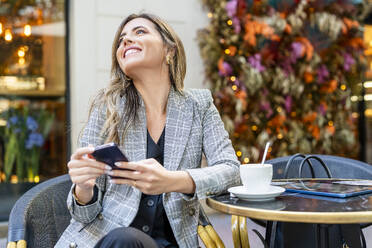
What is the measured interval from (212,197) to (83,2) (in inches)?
105

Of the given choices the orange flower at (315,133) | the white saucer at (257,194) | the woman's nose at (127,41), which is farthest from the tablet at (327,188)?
the orange flower at (315,133)

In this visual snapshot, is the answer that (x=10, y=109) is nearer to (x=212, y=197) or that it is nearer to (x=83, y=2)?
(x=83, y=2)

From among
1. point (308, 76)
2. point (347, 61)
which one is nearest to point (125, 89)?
point (308, 76)

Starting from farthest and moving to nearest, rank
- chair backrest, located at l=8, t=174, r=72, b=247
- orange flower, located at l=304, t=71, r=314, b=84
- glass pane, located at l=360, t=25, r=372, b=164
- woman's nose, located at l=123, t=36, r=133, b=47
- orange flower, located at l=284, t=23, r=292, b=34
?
glass pane, located at l=360, t=25, r=372, b=164 → orange flower, located at l=304, t=71, r=314, b=84 → orange flower, located at l=284, t=23, r=292, b=34 → woman's nose, located at l=123, t=36, r=133, b=47 → chair backrest, located at l=8, t=174, r=72, b=247

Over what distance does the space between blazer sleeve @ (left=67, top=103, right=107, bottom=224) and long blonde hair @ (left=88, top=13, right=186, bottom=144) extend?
25mm

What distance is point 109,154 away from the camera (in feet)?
3.97

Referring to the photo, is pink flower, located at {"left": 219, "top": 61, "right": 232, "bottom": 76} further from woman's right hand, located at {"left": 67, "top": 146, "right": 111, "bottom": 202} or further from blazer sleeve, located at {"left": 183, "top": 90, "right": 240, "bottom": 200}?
woman's right hand, located at {"left": 67, "top": 146, "right": 111, "bottom": 202}

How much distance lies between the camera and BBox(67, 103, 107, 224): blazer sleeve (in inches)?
58.8

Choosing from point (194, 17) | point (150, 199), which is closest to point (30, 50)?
point (194, 17)

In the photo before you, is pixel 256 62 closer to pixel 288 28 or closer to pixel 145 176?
pixel 288 28

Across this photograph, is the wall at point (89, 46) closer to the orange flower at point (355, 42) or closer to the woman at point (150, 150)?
the woman at point (150, 150)

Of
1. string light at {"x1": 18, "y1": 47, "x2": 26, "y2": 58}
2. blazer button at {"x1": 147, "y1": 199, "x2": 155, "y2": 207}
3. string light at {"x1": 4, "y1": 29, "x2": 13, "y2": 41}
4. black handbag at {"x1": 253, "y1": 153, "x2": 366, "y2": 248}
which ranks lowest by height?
black handbag at {"x1": 253, "y1": 153, "x2": 366, "y2": 248}

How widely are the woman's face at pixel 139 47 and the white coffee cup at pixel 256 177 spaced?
23.7 inches

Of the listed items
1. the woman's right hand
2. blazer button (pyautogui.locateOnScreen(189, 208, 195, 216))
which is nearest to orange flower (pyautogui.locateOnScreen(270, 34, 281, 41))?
blazer button (pyautogui.locateOnScreen(189, 208, 195, 216))
